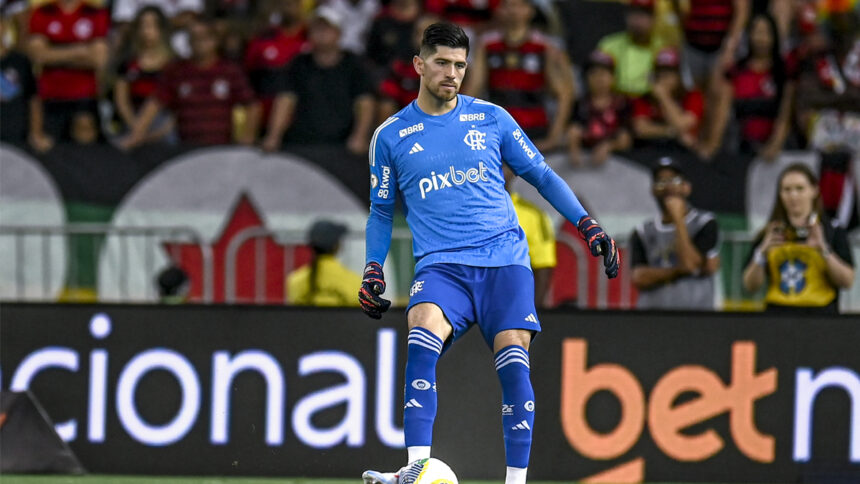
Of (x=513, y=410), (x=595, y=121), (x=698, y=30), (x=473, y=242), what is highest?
(x=698, y=30)

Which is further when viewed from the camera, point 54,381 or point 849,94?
point 849,94

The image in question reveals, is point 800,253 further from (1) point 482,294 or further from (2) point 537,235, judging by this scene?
(1) point 482,294

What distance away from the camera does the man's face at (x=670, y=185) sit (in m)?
10.4

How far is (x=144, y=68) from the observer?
13594 millimetres

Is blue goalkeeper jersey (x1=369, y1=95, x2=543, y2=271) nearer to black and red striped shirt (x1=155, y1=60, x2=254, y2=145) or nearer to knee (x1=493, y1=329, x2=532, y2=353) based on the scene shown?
knee (x1=493, y1=329, x2=532, y2=353)

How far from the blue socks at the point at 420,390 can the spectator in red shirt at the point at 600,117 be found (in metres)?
6.38

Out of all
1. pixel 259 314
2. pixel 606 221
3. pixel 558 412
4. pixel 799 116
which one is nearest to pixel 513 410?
pixel 558 412

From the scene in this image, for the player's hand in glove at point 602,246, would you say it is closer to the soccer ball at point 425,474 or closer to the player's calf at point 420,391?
the player's calf at point 420,391

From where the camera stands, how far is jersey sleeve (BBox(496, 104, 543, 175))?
7035 mm

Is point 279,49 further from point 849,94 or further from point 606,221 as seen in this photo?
point 849,94

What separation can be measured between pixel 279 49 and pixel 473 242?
7.02 metres

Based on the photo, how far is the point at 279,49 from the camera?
13.5 m

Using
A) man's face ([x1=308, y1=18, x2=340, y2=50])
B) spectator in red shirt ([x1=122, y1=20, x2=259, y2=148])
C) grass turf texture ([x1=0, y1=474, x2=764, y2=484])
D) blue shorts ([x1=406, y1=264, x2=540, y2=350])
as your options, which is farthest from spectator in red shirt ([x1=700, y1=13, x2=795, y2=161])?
blue shorts ([x1=406, y1=264, x2=540, y2=350])

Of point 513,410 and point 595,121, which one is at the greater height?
point 595,121
